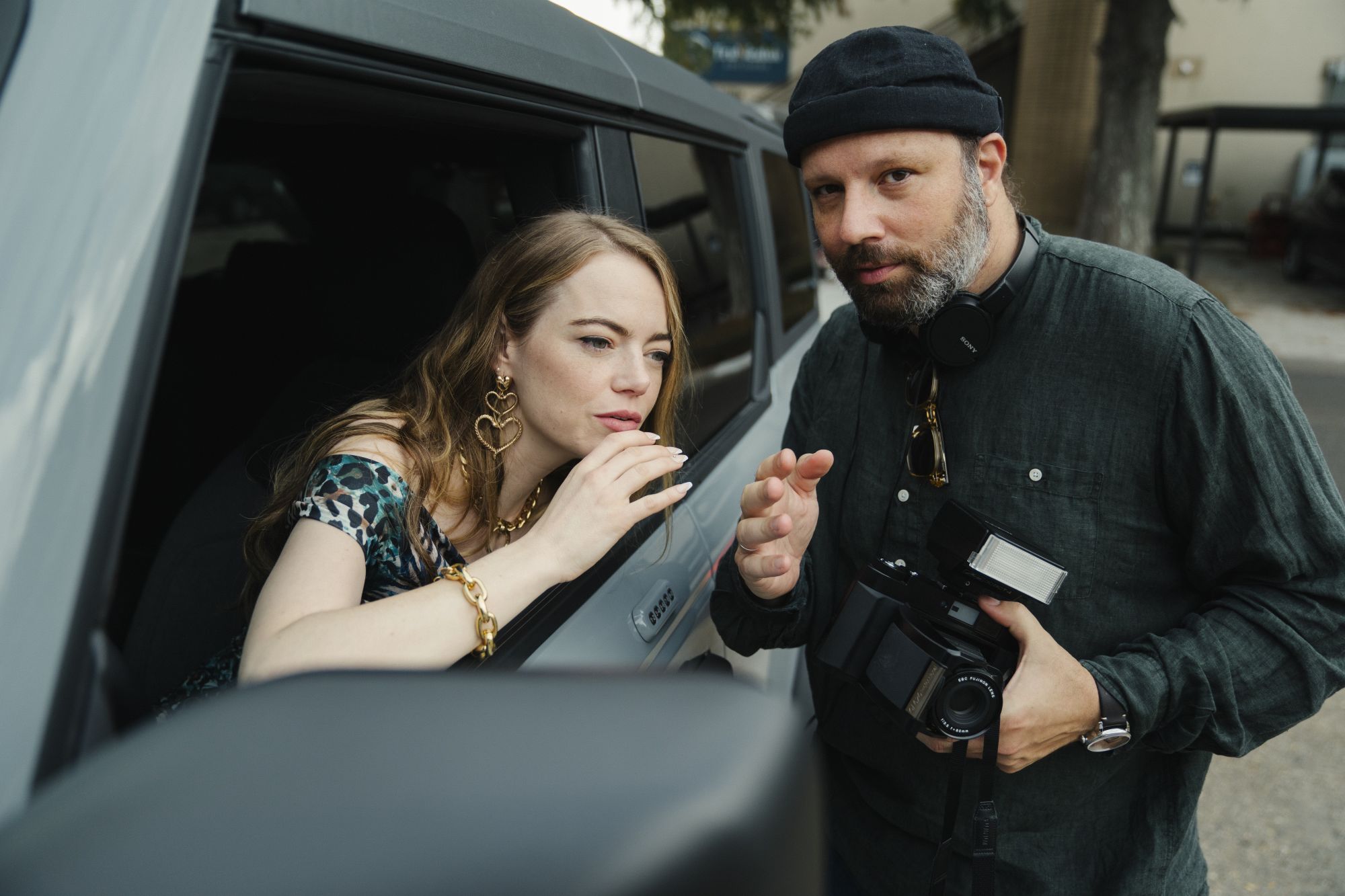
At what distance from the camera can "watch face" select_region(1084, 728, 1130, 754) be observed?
1357 mm

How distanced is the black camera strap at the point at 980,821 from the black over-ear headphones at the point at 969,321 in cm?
56

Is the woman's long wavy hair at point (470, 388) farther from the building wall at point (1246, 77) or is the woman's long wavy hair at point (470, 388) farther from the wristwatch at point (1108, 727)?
the building wall at point (1246, 77)

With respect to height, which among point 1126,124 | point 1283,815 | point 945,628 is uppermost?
point 945,628

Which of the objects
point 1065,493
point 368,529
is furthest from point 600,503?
point 1065,493

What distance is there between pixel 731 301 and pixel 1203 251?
18.7 meters

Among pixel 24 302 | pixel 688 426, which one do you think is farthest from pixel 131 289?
pixel 688 426

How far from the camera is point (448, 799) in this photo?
501 mm

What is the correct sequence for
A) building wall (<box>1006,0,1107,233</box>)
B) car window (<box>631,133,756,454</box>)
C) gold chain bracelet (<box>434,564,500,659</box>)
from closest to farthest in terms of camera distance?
1. gold chain bracelet (<box>434,564,500,659</box>)
2. car window (<box>631,133,756,454</box>)
3. building wall (<box>1006,0,1107,233</box>)

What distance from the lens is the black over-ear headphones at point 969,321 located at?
57.9 inches

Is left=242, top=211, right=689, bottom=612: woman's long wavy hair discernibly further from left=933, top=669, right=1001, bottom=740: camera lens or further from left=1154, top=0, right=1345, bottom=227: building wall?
left=1154, top=0, right=1345, bottom=227: building wall

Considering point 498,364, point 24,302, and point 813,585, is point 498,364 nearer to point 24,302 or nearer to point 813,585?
point 813,585

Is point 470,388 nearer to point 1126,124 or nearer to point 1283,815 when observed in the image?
point 1283,815

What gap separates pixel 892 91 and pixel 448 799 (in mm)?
1219

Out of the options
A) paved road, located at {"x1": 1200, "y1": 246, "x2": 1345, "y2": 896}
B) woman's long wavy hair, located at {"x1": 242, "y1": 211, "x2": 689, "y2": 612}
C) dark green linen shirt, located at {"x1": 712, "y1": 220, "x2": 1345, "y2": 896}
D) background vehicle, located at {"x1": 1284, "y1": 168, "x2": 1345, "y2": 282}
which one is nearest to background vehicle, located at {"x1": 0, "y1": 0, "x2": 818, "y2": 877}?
woman's long wavy hair, located at {"x1": 242, "y1": 211, "x2": 689, "y2": 612}
